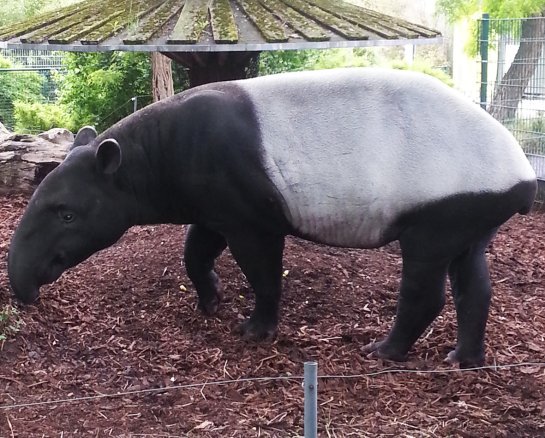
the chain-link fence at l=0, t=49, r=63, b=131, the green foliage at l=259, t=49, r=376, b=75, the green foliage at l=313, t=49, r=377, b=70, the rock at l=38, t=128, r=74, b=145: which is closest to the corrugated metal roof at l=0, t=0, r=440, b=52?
the rock at l=38, t=128, r=74, b=145

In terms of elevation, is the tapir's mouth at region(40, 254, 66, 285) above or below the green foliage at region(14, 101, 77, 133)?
above

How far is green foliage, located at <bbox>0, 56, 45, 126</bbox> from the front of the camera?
2022 cm

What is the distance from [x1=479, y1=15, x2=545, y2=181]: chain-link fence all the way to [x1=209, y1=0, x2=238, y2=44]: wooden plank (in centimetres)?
517

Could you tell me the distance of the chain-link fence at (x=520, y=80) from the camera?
9.79m

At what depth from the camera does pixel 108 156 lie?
4.31 meters

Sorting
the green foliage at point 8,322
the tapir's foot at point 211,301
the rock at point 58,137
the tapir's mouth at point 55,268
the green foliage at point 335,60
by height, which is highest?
the tapir's mouth at point 55,268

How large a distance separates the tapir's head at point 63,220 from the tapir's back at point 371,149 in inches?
37.5

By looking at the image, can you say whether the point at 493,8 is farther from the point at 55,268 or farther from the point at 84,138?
the point at 55,268

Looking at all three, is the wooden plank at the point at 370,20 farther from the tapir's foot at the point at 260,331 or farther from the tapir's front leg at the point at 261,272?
the tapir's foot at the point at 260,331

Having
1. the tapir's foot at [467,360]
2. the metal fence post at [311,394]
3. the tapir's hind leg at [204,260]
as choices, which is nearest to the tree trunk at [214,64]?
the tapir's hind leg at [204,260]

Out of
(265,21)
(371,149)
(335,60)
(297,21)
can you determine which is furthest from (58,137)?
(335,60)

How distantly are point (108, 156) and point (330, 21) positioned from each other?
208 centimetres

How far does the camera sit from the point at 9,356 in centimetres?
458

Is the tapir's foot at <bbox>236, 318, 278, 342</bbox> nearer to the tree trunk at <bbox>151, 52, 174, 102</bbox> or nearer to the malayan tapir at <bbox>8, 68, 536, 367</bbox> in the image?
the malayan tapir at <bbox>8, 68, 536, 367</bbox>
